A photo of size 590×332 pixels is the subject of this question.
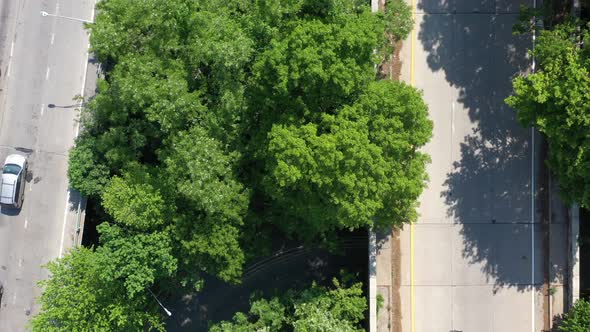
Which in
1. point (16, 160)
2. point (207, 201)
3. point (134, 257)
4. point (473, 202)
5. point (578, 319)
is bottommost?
point (578, 319)

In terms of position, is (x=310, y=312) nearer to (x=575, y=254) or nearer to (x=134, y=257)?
(x=134, y=257)

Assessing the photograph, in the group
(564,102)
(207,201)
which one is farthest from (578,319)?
(207,201)

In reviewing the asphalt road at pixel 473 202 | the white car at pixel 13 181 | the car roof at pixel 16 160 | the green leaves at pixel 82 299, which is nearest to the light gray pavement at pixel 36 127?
the white car at pixel 13 181

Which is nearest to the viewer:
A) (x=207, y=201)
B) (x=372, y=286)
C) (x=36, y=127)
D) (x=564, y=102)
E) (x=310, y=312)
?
(x=564, y=102)

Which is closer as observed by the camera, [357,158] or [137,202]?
[357,158]

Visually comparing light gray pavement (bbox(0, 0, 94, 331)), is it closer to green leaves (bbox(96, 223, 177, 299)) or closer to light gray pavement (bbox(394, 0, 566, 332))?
green leaves (bbox(96, 223, 177, 299))

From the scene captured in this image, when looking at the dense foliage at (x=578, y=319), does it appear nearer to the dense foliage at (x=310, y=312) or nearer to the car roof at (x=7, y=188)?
the dense foliage at (x=310, y=312)
